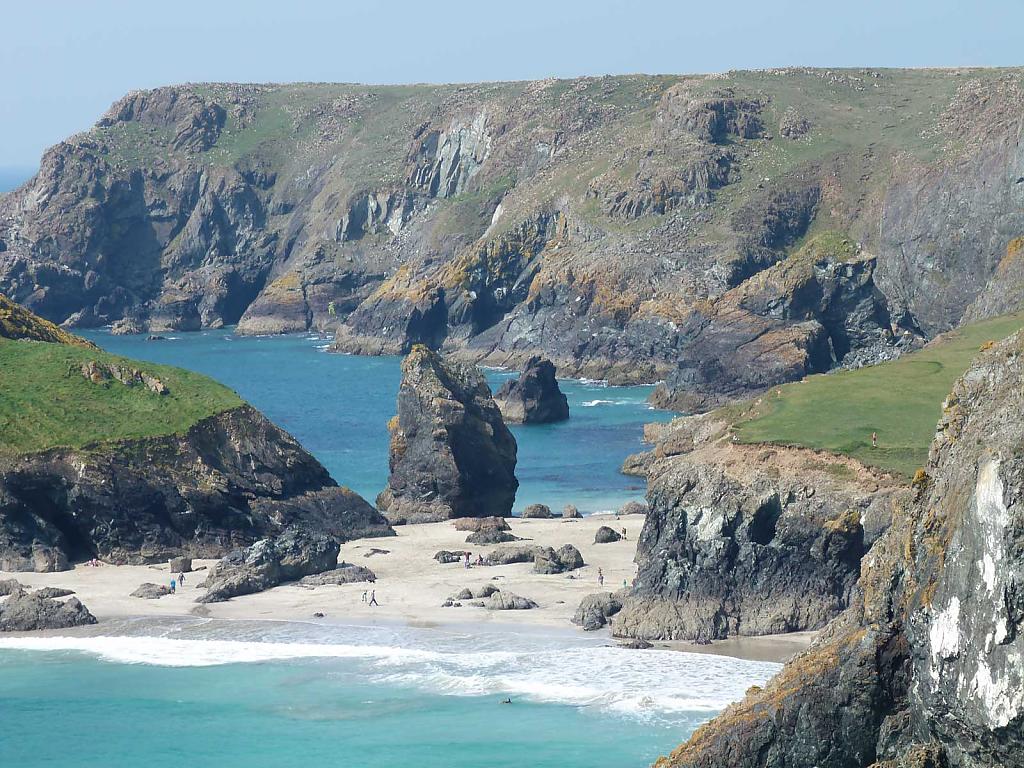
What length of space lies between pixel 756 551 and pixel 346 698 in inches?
505

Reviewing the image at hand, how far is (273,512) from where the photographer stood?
215ft

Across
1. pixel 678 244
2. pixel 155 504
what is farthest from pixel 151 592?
pixel 678 244

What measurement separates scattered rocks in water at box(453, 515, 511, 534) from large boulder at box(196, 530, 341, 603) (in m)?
8.21

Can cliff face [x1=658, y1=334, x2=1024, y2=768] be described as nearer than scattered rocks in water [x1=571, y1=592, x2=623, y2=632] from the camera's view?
Yes

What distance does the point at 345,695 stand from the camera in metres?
44.4

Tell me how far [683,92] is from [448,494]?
116113 millimetres

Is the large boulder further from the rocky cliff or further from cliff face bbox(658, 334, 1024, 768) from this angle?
cliff face bbox(658, 334, 1024, 768)

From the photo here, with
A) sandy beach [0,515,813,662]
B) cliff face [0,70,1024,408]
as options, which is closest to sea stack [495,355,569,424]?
cliff face [0,70,1024,408]

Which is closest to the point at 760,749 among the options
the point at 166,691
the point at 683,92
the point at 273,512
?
the point at 166,691

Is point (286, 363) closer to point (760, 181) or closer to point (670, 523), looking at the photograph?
point (760, 181)

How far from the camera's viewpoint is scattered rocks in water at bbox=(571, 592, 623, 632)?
49.5m

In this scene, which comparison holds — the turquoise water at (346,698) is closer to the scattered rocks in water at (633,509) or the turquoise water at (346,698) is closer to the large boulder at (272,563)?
the large boulder at (272,563)

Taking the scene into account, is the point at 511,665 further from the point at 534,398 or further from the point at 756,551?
the point at 534,398

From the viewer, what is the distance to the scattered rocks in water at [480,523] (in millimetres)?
65375
